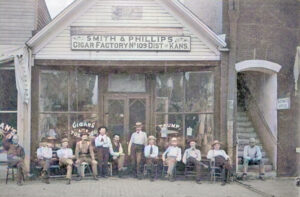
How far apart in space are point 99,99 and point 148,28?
2.86 metres

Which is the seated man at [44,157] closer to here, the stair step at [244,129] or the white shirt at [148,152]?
the white shirt at [148,152]

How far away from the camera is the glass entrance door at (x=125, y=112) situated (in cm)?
1473

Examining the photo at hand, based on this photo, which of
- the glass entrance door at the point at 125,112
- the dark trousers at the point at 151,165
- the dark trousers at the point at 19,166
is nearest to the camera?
the dark trousers at the point at 19,166

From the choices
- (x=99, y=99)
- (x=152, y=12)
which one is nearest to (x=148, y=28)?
(x=152, y=12)

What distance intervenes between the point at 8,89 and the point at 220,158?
653 cm

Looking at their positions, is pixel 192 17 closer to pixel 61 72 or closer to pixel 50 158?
pixel 61 72

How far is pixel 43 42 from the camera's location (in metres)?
13.4

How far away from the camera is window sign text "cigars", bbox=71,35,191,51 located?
44.2 ft

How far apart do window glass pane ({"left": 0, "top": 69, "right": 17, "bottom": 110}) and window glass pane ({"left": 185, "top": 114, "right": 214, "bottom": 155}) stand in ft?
17.4

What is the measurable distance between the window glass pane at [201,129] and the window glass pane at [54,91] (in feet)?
12.7

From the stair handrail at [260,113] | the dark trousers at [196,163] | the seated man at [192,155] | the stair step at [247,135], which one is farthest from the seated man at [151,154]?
the stair handrail at [260,113]

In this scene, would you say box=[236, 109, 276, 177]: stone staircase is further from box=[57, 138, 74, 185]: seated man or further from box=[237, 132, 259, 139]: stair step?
box=[57, 138, 74, 185]: seated man

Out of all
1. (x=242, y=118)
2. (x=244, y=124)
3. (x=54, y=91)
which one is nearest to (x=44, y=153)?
(x=54, y=91)

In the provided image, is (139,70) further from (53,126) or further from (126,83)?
(53,126)
